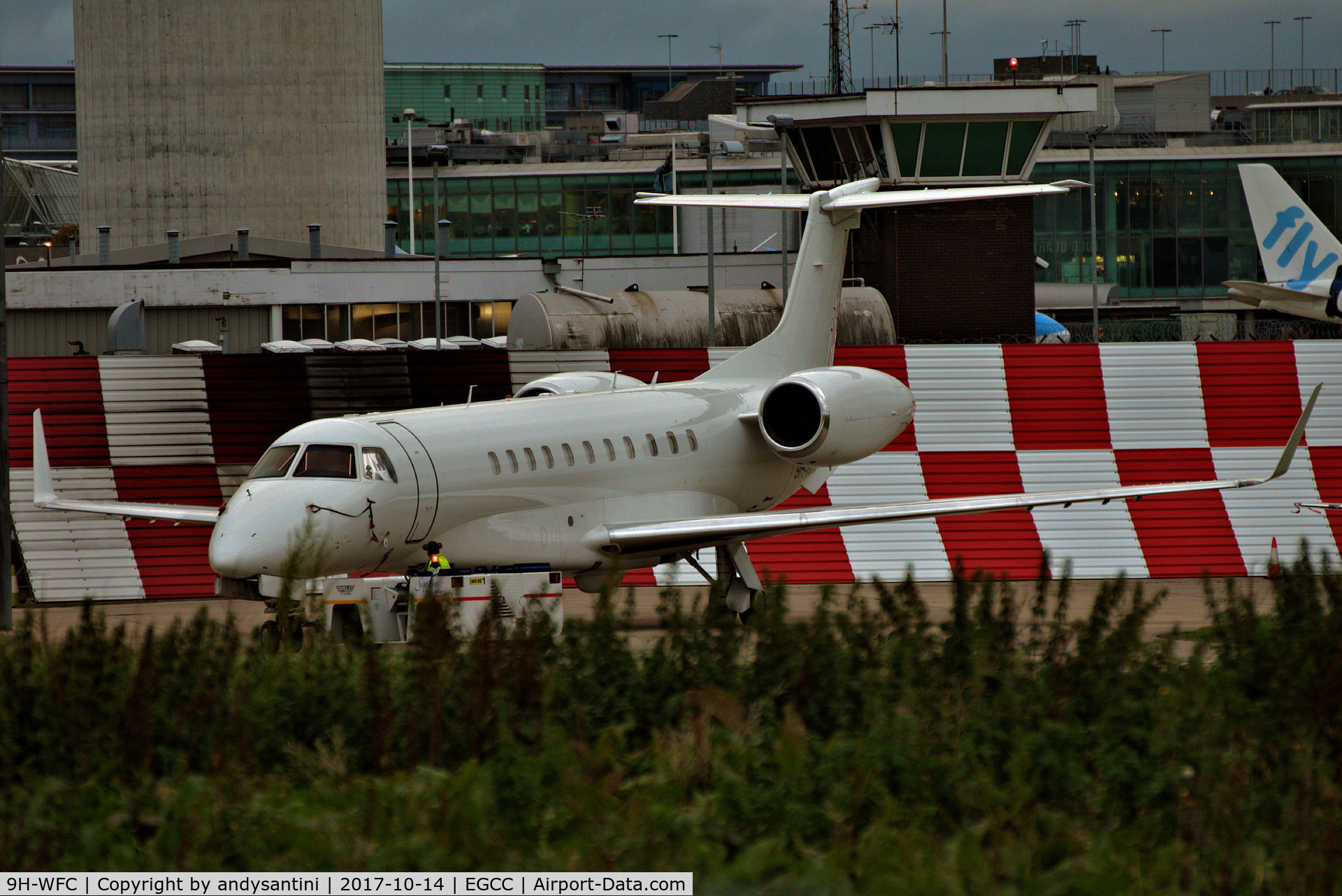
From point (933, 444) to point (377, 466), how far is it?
35.8 ft

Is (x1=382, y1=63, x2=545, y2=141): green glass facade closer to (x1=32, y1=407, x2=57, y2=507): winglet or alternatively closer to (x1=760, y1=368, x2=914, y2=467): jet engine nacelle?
(x1=32, y1=407, x2=57, y2=507): winglet

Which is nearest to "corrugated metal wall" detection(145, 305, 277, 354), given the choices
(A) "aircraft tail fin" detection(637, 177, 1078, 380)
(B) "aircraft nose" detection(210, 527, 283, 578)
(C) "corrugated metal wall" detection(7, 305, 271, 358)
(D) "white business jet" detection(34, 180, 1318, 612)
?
(C) "corrugated metal wall" detection(7, 305, 271, 358)

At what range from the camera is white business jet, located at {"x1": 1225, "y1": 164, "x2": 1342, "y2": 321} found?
39250mm

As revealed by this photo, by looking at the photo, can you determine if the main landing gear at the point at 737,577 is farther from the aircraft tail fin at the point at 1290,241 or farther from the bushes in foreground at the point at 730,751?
the aircraft tail fin at the point at 1290,241

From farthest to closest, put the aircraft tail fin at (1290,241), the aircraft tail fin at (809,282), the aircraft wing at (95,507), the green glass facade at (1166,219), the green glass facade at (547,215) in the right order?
the green glass facade at (547,215) → the green glass facade at (1166,219) → the aircraft tail fin at (1290,241) → the aircraft tail fin at (809,282) → the aircraft wing at (95,507)

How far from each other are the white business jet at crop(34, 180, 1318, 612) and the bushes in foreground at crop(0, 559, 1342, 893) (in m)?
6.17

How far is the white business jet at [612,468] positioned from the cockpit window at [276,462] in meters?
0.03

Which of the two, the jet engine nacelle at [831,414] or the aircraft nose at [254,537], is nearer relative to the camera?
the aircraft nose at [254,537]

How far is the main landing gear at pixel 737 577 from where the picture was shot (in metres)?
19.8

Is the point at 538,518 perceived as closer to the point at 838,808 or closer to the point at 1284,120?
the point at 838,808

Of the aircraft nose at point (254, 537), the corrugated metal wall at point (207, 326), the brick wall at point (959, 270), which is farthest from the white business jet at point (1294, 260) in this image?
the corrugated metal wall at point (207, 326)

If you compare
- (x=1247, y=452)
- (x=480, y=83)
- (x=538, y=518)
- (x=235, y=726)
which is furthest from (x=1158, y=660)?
(x=480, y=83)

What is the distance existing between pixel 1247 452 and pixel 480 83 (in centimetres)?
13065

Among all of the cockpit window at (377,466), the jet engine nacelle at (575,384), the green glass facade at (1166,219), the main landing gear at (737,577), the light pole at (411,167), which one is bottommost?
the main landing gear at (737,577)
